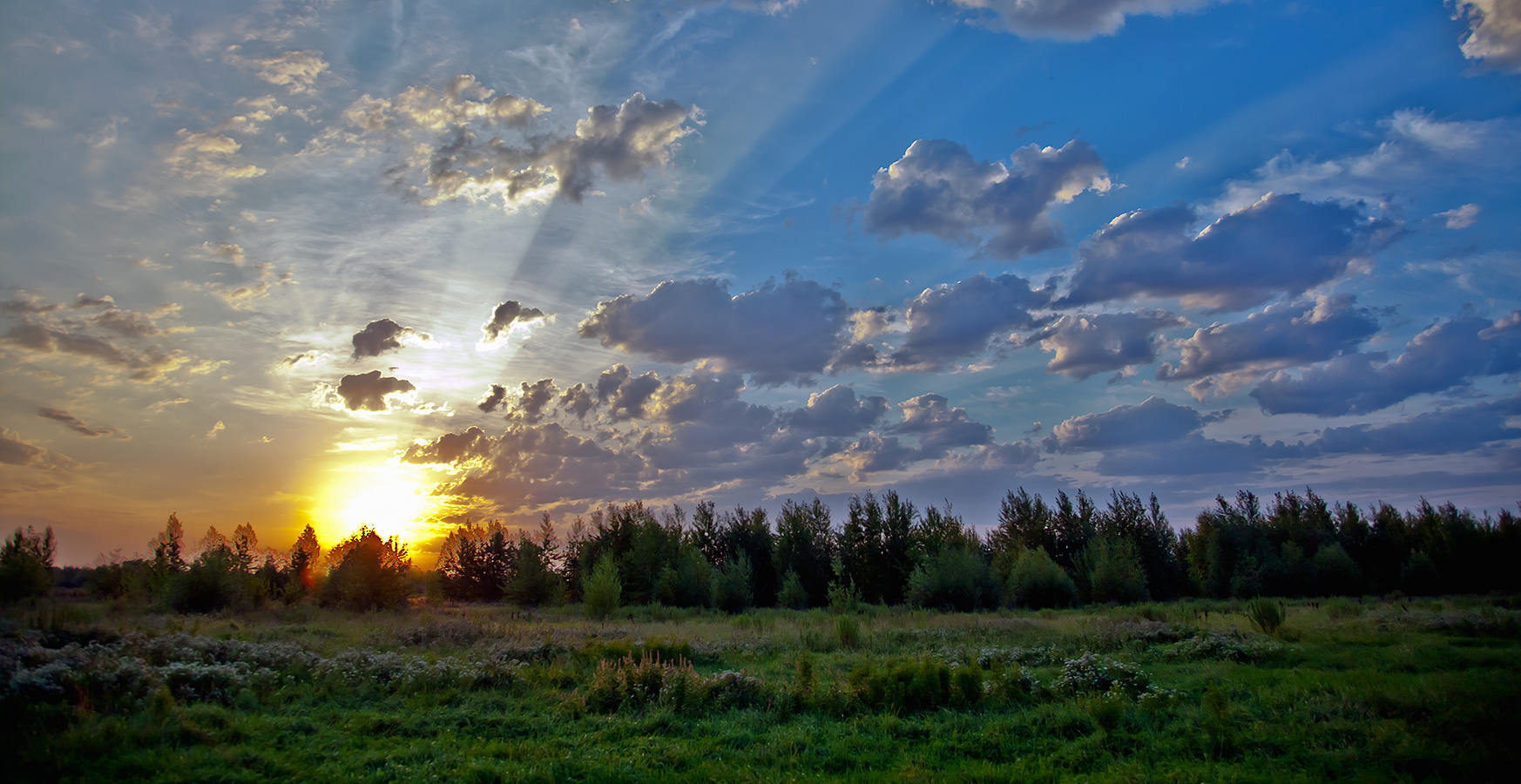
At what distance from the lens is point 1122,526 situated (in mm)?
57062

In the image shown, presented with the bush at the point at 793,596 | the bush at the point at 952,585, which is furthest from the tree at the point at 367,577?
the bush at the point at 952,585

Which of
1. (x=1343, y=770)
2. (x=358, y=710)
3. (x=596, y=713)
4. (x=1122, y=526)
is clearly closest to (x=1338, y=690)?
(x=1343, y=770)

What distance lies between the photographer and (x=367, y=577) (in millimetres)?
32750

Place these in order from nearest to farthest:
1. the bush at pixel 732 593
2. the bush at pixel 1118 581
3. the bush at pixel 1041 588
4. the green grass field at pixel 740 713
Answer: the green grass field at pixel 740 713
the bush at pixel 1041 588
the bush at pixel 732 593
the bush at pixel 1118 581

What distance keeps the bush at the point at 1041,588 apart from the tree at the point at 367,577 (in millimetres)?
34985

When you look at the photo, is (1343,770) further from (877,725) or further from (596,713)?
(596,713)

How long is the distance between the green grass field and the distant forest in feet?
58.2

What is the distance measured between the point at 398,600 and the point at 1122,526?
186 feet

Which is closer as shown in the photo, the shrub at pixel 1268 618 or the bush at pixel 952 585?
the shrub at pixel 1268 618

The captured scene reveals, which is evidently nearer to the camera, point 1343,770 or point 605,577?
point 1343,770

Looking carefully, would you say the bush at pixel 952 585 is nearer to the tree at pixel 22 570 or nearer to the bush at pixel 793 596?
the bush at pixel 793 596

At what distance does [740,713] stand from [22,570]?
29537mm

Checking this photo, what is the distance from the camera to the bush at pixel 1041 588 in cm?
3809

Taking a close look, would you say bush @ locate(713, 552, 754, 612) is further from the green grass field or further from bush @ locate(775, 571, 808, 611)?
the green grass field
